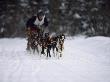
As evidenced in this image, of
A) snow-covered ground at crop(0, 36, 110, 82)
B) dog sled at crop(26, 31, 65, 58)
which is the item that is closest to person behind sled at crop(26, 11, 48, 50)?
dog sled at crop(26, 31, 65, 58)

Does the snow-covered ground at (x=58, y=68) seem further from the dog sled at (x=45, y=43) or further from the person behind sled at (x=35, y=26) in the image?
the person behind sled at (x=35, y=26)

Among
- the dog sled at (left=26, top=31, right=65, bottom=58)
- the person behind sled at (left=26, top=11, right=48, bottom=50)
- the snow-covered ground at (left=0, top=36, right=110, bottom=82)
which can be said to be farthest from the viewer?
the person behind sled at (left=26, top=11, right=48, bottom=50)

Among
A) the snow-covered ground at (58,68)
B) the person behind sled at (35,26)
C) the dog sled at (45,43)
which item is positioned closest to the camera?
the snow-covered ground at (58,68)

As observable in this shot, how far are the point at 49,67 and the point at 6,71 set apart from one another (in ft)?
4.94

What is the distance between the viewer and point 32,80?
9.37 m

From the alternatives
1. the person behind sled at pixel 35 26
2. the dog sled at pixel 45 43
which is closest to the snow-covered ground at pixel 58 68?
the dog sled at pixel 45 43

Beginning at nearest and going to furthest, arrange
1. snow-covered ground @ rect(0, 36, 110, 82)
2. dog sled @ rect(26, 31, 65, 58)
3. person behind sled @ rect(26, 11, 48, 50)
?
1. snow-covered ground @ rect(0, 36, 110, 82)
2. dog sled @ rect(26, 31, 65, 58)
3. person behind sled @ rect(26, 11, 48, 50)

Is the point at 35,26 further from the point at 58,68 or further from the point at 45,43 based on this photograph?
the point at 58,68

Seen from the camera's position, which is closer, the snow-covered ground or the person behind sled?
the snow-covered ground

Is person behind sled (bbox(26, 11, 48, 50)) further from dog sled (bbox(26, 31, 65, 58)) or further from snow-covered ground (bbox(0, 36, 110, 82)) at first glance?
snow-covered ground (bbox(0, 36, 110, 82))

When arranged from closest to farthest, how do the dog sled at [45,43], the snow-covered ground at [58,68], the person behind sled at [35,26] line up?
the snow-covered ground at [58,68] → the dog sled at [45,43] → the person behind sled at [35,26]

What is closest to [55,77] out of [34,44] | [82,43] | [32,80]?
[32,80]

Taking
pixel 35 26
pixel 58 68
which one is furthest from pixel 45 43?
pixel 58 68

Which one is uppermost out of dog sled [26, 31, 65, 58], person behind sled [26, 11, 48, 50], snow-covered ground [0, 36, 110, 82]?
person behind sled [26, 11, 48, 50]
